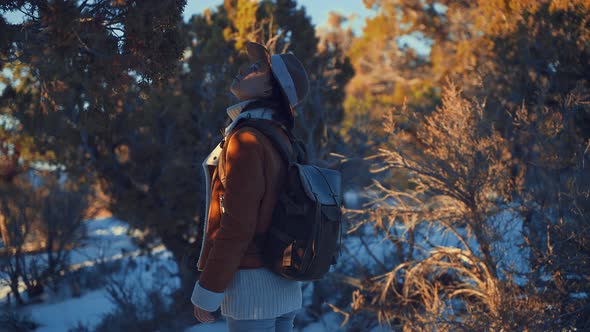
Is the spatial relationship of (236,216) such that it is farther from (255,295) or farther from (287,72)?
(287,72)

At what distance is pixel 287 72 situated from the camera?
216cm

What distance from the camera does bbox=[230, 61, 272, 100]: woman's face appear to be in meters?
2.17

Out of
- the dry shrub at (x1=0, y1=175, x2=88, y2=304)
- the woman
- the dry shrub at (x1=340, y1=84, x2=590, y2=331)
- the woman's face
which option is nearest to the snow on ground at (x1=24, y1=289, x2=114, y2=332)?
the dry shrub at (x1=0, y1=175, x2=88, y2=304)

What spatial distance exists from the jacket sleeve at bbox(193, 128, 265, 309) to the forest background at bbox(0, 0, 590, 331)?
17.3 inches

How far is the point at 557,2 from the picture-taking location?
483 cm

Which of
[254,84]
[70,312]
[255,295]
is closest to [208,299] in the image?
[255,295]

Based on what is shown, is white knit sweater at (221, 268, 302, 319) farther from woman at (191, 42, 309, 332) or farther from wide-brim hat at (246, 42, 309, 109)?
wide-brim hat at (246, 42, 309, 109)

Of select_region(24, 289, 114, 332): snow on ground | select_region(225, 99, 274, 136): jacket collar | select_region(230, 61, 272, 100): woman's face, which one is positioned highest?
select_region(230, 61, 272, 100): woman's face

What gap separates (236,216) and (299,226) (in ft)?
0.80

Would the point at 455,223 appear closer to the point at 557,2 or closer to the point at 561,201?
the point at 561,201

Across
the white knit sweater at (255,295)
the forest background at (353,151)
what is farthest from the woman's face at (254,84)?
the white knit sweater at (255,295)

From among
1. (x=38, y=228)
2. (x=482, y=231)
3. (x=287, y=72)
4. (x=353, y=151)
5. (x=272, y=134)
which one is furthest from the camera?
(x=38, y=228)

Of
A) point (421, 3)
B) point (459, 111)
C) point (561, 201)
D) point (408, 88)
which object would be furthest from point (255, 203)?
point (408, 88)

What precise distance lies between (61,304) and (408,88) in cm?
1197
